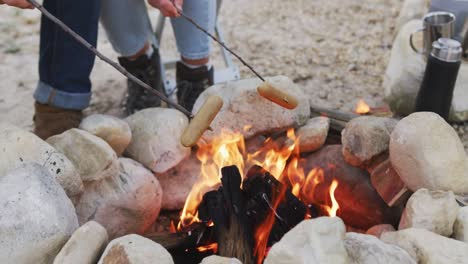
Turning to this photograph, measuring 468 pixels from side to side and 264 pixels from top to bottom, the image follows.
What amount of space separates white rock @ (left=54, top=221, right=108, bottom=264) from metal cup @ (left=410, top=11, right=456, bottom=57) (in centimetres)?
191

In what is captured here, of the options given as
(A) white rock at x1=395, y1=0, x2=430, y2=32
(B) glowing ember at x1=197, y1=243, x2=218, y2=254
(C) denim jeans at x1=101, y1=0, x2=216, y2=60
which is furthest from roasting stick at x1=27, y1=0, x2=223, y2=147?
(A) white rock at x1=395, y1=0, x2=430, y2=32

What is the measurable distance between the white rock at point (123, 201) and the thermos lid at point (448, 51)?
4.44 feet

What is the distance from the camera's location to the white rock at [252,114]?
1.95 metres

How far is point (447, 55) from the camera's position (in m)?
2.31

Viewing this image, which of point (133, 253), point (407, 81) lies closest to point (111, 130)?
point (133, 253)

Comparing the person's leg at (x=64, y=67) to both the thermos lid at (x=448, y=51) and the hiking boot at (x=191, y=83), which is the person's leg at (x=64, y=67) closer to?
the hiking boot at (x=191, y=83)

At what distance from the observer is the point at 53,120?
2143 mm

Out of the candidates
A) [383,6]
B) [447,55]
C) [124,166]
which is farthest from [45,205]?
[383,6]

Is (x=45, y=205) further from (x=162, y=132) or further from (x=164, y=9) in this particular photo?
(x=164, y=9)

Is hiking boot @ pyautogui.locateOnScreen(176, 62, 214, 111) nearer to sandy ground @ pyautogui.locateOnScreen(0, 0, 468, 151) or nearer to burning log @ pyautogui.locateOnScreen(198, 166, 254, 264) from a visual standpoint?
sandy ground @ pyautogui.locateOnScreen(0, 0, 468, 151)

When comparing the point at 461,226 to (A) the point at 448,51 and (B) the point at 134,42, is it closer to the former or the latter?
(A) the point at 448,51

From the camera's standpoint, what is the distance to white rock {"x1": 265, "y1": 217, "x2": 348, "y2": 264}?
1182mm

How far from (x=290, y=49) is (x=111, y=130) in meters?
2.02

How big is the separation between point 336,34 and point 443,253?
2662mm
